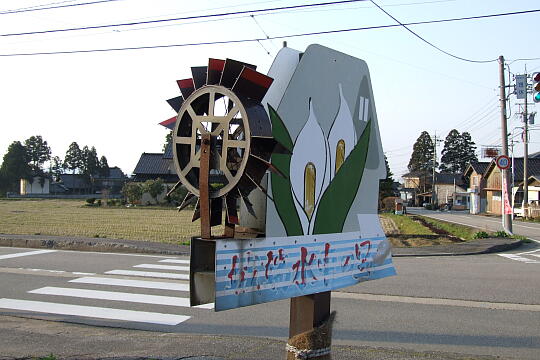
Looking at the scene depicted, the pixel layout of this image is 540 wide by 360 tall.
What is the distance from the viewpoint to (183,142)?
256 cm

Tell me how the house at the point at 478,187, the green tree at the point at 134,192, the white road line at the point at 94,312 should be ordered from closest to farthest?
the white road line at the point at 94,312, the green tree at the point at 134,192, the house at the point at 478,187

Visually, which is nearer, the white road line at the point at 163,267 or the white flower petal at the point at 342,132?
the white flower petal at the point at 342,132

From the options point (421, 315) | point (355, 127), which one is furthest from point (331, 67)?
point (421, 315)

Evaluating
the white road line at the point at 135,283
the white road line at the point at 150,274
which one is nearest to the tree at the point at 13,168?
the white road line at the point at 150,274

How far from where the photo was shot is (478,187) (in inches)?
2539

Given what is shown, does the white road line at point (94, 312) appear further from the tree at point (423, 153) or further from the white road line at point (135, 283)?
the tree at point (423, 153)

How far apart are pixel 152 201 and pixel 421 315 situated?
4807 cm

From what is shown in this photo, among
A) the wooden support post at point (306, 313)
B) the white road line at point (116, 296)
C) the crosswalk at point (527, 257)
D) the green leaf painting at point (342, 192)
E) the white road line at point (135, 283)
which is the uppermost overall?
the green leaf painting at point (342, 192)

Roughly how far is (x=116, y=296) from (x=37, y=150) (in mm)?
103644

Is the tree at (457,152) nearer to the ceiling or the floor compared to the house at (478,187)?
nearer to the ceiling

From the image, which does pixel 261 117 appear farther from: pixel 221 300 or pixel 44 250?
pixel 44 250

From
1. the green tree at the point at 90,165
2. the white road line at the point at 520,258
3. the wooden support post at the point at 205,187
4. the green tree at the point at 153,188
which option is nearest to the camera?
the wooden support post at the point at 205,187

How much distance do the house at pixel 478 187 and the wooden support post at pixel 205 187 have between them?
6549 centimetres

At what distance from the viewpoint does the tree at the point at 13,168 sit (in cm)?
8519
